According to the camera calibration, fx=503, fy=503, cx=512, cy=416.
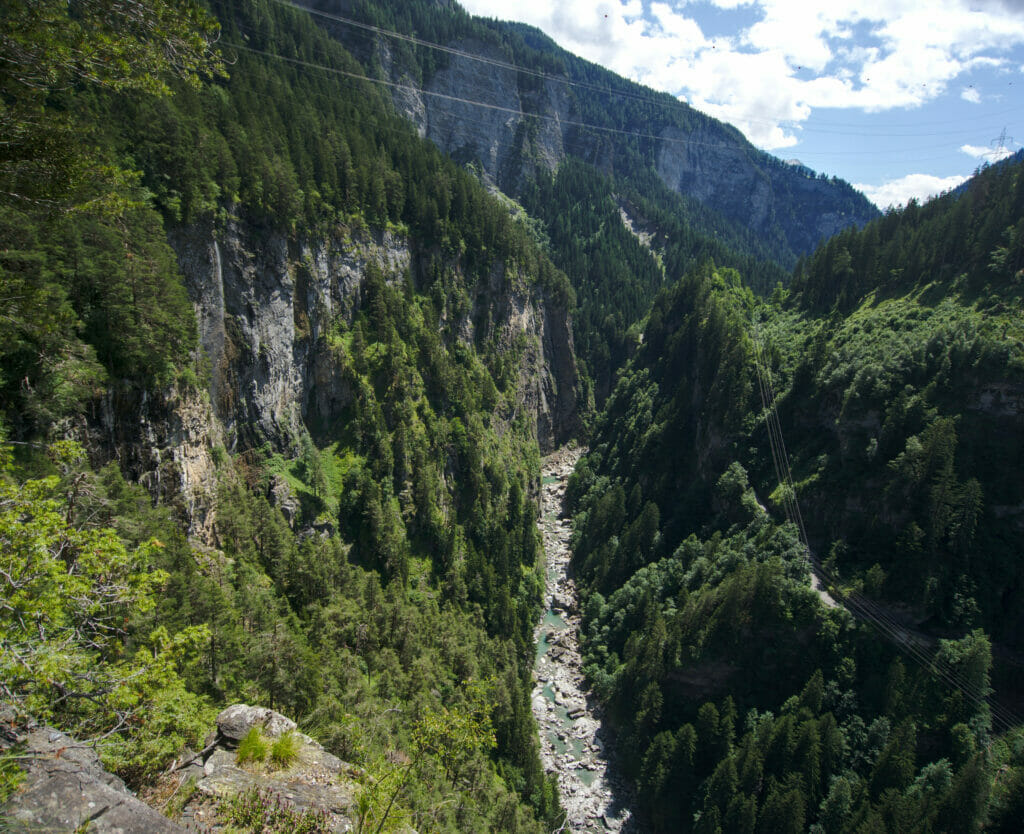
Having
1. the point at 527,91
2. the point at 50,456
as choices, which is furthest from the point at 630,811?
the point at 527,91

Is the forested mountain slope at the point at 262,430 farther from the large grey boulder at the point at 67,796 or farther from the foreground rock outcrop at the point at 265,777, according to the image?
the foreground rock outcrop at the point at 265,777

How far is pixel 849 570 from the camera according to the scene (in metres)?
52.4

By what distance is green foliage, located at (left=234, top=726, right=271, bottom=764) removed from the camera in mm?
14484

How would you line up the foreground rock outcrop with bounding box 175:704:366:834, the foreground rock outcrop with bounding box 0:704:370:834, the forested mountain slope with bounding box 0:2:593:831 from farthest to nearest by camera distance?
the foreground rock outcrop with bounding box 175:704:366:834
the forested mountain slope with bounding box 0:2:593:831
the foreground rock outcrop with bounding box 0:704:370:834

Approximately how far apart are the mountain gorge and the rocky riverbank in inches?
99.4

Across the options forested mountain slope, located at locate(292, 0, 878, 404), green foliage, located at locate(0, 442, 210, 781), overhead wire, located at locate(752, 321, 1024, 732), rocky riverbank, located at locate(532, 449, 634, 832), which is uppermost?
forested mountain slope, located at locate(292, 0, 878, 404)

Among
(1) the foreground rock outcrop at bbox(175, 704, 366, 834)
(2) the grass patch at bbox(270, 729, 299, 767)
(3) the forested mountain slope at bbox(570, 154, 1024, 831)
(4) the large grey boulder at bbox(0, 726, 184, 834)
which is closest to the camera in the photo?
(4) the large grey boulder at bbox(0, 726, 184, 834)

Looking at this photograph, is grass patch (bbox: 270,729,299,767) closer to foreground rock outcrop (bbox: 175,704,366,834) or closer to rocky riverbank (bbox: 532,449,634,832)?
foreground rock outcrop (bbox: 175,704,366,834)

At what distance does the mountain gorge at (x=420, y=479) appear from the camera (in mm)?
12578

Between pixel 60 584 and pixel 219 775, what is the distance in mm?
7491

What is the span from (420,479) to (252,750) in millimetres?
45876

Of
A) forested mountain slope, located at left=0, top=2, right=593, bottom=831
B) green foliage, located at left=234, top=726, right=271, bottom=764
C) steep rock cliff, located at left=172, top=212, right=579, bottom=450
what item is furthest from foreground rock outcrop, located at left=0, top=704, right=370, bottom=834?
steep rock cliff, located at left=172, top=212, right=579, bottom=450

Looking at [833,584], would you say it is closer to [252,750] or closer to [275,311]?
[252,750]

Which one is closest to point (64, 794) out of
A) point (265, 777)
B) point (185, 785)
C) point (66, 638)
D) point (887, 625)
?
point (66, 638)
